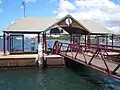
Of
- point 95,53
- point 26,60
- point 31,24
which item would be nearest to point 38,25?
point 31,24

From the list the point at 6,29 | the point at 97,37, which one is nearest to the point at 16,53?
the point at 6,29

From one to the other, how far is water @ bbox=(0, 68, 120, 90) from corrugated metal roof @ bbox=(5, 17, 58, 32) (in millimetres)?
6558

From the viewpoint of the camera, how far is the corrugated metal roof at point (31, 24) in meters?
34.1

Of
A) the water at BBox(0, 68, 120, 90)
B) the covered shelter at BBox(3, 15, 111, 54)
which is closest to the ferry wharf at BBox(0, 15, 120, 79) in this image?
the covered shelter at BBox(3, 15, 111, 54)

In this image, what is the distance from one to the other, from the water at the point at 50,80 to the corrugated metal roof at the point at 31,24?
21.5 ft

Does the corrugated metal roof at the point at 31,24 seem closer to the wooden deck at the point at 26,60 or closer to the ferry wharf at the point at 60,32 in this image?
the ferry wharf at the point at 60,32

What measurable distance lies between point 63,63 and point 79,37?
9479 mm

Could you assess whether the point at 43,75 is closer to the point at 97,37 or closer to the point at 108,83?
the point at 108,83

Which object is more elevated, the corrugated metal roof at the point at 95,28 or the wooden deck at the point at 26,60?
the corrugated metal roof at the point at 95,28

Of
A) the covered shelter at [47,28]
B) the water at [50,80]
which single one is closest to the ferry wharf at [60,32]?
the covered shelter at [47,28]

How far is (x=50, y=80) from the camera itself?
80.4ft

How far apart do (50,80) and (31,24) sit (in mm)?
13405

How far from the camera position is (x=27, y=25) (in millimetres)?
35844

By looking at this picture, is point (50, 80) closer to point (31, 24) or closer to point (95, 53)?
point (95, 53)
